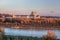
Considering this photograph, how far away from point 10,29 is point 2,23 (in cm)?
18

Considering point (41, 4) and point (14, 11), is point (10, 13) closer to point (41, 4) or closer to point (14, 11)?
point (14, 11)

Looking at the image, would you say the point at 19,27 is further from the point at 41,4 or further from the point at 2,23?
the point at 41,4

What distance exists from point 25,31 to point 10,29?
26cm

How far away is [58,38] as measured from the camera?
250cm

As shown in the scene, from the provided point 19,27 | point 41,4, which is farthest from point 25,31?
point 41,4

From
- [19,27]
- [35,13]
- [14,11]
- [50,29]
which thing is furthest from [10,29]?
[50,29]

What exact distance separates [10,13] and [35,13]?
1.44ft

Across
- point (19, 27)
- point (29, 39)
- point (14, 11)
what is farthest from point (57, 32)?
point (14, 11)

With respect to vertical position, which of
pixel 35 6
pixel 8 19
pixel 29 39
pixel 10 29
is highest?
pixel 35 6

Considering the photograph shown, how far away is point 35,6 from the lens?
260cm

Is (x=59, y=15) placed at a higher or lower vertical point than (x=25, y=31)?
higher

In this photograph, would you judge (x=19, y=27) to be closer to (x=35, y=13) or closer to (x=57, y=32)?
(x=35, y=13)

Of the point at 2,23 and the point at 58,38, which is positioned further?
the point at 2,23

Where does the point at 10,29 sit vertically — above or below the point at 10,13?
below
